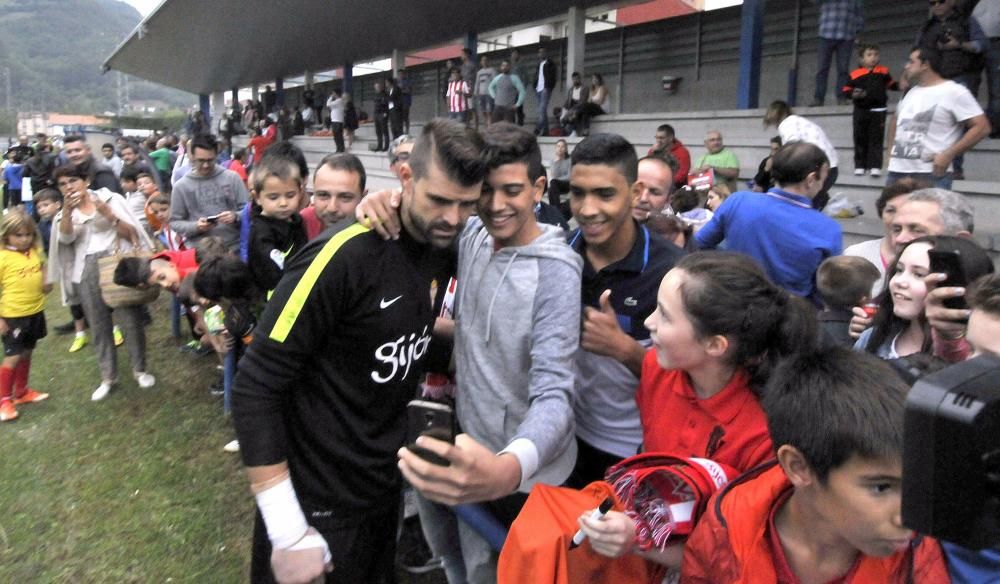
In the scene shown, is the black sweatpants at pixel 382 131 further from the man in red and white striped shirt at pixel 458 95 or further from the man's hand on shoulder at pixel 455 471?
the man's hand on shoulder at pixel 455 471

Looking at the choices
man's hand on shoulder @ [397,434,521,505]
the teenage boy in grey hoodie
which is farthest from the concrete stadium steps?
man's hand on shoulder @ [397,434,521,505]

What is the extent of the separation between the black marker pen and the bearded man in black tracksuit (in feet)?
2.23

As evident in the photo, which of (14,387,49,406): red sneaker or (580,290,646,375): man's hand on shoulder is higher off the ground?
(580,290,646,375): man's hand on shoulder

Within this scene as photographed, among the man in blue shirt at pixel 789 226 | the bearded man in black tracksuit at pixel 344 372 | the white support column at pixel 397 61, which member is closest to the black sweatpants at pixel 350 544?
the bearded man in black tracksuit at pixel 344 372

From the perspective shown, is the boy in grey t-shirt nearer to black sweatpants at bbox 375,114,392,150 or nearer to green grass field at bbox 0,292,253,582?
black sweatpants at bbox 375,114,392,150

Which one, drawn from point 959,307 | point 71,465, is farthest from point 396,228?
point 71,465

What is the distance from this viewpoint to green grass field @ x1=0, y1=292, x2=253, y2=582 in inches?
129

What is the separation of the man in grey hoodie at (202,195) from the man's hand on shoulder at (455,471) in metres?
4.15

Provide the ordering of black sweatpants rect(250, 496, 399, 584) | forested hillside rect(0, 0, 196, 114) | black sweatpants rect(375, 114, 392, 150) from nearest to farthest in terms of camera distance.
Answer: black sweatpants rect(250, 496, 399, 584)
black sweatpants rect(375, 114, 392, 150)
forested hillside rect(0, 0, 196, 114)

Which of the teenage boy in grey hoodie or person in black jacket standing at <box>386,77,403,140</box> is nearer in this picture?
the teenage boy in grey hoodie

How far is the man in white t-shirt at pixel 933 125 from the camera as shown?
4609 millimetres

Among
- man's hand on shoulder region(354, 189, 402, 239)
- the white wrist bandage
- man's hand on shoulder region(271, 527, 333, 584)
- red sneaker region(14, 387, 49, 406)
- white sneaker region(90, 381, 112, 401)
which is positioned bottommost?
red sneaker region(14, 387, 49, 406)

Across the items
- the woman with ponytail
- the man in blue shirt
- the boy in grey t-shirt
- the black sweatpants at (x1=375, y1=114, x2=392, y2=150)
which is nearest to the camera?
the woman with ponytail

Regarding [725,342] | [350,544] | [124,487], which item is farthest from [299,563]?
[124,487]
